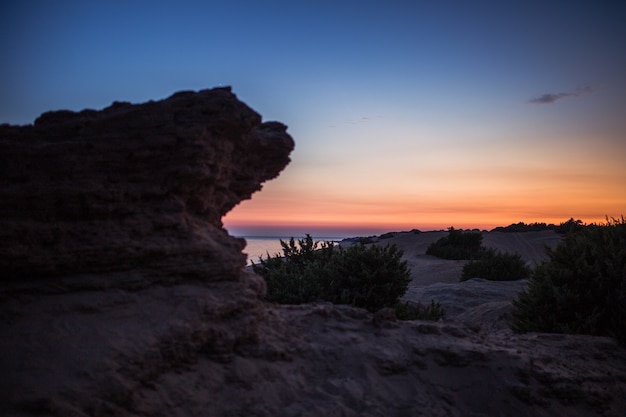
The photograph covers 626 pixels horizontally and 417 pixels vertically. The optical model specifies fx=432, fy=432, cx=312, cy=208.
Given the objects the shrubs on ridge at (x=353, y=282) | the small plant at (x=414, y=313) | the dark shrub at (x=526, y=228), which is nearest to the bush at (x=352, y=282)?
the shrubs on ridge at (x=353, y=282)

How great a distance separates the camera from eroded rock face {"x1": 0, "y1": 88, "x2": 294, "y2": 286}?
425 centimetres

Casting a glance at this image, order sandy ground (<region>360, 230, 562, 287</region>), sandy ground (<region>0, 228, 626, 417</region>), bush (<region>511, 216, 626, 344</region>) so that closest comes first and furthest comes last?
sandy ground (<region>0, 228, 626, 417</region>), bush (<region>511, 216, 626, 344</region>), sandy ground (<region>360, 230, 562, 287</region>)

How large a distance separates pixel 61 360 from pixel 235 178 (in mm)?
3020

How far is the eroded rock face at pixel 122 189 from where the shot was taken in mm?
4250

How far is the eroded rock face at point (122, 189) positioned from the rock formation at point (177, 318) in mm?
14

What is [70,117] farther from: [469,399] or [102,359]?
[469,399]

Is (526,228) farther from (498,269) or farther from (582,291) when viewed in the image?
(582,291)

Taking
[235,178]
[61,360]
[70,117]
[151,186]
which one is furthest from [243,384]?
[70,117]

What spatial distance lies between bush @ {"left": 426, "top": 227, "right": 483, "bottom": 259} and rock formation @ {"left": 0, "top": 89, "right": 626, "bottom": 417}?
62.4 ft

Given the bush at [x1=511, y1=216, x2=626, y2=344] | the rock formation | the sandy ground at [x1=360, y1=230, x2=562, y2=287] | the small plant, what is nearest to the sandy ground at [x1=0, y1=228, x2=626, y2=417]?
the rock formation

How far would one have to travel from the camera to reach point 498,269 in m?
15.8

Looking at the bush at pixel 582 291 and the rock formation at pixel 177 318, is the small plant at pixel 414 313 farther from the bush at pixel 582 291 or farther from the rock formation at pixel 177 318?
the rock formation at pixel 177 318

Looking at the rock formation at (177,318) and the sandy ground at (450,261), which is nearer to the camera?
the rock formation at (177,318)

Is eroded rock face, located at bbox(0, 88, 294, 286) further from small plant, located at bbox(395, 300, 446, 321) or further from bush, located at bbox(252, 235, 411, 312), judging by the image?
small plant, located at bbox(395, 300, 446, 321)
